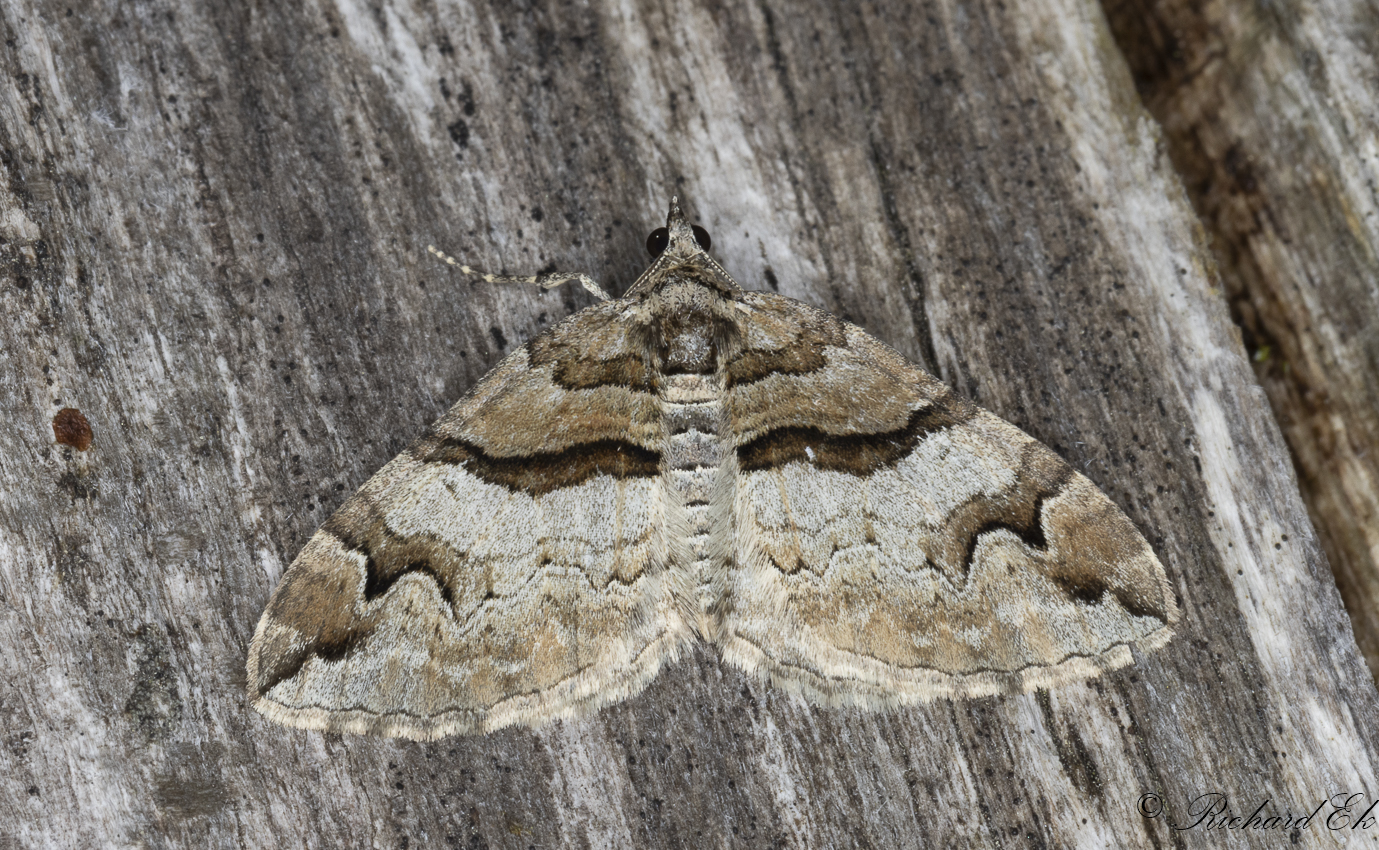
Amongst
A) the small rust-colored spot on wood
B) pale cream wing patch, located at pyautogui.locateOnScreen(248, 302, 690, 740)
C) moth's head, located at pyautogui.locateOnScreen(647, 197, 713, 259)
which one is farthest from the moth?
the small rust-colored spot on wood

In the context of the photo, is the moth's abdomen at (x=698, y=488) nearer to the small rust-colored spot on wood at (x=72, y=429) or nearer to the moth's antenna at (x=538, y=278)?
the moth's antenna at (x=538, y=278)

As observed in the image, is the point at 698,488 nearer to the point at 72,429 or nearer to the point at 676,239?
the point at 676,239

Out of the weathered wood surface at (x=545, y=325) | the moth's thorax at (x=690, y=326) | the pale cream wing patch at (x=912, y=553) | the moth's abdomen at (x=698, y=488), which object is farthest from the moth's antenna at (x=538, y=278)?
the pale cream wing patch at (x=912, y=553)

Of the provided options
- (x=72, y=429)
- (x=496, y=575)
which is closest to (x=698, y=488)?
(x=496, y=575)

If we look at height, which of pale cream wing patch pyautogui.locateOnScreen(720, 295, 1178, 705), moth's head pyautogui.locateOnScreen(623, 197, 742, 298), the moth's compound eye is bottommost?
pale cream wing patch pyautogui.locateOnScreen(720, 295, 1178, 705)

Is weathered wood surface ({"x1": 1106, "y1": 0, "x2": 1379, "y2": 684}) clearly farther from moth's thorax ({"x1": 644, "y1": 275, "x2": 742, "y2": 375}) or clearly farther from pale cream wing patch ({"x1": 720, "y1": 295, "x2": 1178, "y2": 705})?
moth's thorax ({"x1": 644, "y1": 275, "x2": 742, "y2": 375})

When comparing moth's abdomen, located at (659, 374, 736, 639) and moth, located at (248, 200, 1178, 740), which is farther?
moth's abdomen, located at (659, 374, 736, 639)

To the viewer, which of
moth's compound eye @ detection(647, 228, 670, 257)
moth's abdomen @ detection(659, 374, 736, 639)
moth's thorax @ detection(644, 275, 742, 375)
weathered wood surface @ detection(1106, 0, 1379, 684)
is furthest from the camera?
weathered wood surface @ detection(1106, 0, 1379, 684)
